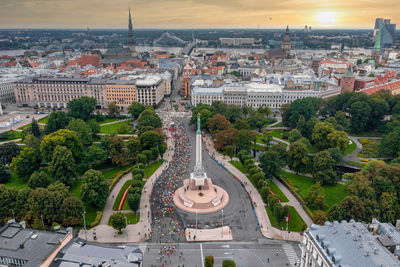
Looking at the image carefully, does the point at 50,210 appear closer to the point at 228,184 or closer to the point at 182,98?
the point at 228,184

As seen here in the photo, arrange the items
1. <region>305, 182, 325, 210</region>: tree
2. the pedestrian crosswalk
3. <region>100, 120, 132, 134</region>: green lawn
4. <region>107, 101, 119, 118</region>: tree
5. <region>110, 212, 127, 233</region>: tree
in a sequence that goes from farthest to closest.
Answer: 1. <region>107, 101, 119, 118</region>: tree
2. <region>100, 120, 132, 134</region>: green lawn
3. <region>305, 182, 325, 210</region>: tree
4. <region>110, 212, 127, 233</region>: tree
5. the pedestrian crosswalk

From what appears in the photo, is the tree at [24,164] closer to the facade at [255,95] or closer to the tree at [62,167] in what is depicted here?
the tree at [62,167]

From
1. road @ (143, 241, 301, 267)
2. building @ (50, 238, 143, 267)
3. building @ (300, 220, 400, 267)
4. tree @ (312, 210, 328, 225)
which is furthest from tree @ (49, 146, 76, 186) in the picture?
building @ (300, 220, 400, 267)

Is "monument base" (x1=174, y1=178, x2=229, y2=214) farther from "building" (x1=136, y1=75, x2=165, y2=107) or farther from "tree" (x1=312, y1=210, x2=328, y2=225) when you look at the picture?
"building" (x1=136, y1=75, x2=165, y2=107)

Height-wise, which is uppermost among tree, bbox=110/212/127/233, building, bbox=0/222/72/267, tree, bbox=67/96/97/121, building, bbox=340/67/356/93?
building, bbox=340/67/356/93

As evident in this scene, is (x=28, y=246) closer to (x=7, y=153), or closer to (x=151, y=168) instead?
(x=151, y=168)

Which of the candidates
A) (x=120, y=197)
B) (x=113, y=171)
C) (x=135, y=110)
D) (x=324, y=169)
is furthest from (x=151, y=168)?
(x=135, y=110)

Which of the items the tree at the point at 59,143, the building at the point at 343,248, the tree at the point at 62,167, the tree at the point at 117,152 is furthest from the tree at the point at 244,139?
the building at the point at 343,248

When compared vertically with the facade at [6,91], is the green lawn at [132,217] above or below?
below
